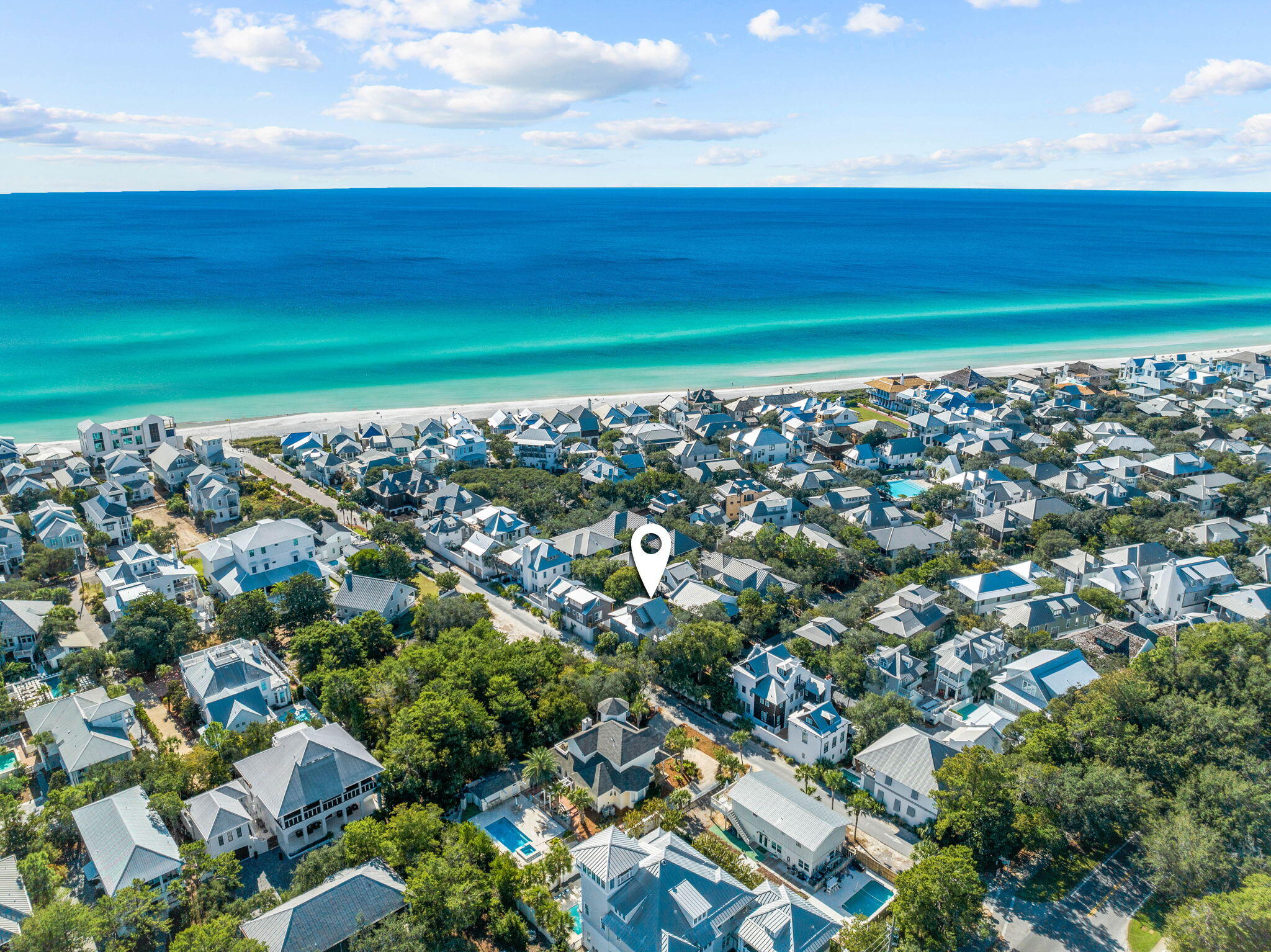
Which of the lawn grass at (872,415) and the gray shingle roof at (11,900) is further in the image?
the lawn grass at (872,415)

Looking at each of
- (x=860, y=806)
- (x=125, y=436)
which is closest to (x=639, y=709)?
(x=860, y=806)

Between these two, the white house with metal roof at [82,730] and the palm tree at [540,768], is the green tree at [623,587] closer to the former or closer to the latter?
the palm tree at [540,768]

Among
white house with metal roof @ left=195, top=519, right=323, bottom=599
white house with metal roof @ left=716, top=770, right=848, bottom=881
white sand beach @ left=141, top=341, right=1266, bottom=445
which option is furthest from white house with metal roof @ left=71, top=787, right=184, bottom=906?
white sand beach @ left=141, top=341, right=1266, bottom=445

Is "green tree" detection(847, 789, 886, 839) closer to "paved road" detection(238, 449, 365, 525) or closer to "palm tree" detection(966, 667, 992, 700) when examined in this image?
"palm tree" detection(966, 667, 992, 700)

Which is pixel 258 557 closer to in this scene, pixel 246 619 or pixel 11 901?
pixel 246 619

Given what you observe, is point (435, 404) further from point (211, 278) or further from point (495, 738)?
point (211, 278)

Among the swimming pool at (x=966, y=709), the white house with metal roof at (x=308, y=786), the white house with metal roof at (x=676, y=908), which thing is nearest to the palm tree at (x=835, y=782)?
the white house with metal roof at (x=676, y=908)
